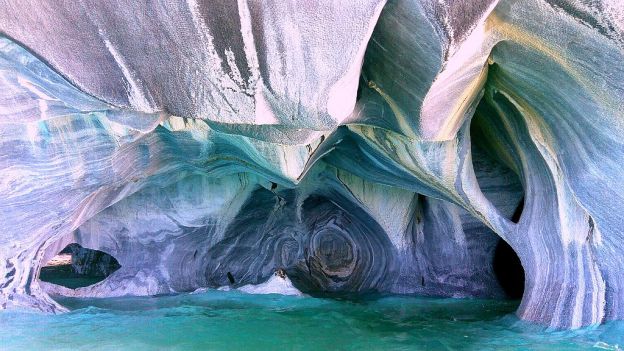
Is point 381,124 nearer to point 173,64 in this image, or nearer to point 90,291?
point 173,64

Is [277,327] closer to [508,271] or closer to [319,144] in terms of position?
[319,144]

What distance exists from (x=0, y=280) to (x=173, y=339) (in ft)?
4.12

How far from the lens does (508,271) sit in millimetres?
4793

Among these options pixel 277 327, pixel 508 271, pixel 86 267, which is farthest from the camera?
pixel 86 267

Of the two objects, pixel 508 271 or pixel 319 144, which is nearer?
pixel 319 144

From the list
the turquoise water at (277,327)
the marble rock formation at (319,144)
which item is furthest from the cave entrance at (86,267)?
the turquoise water at (277,327)

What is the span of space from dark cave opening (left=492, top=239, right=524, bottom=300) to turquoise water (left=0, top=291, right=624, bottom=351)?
387 millimetres

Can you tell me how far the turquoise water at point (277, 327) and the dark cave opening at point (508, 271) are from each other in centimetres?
39

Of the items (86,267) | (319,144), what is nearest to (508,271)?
(319,144)

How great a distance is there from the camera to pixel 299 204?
202 inches

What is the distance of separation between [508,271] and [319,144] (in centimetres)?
228

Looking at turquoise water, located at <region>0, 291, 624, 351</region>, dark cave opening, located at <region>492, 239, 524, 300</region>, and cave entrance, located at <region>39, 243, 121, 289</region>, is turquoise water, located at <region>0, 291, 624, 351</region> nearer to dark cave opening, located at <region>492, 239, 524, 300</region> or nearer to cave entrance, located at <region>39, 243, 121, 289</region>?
dark cave opening, located at <region>492, 239, 524, 300</region>

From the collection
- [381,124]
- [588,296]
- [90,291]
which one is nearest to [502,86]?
[381,124]

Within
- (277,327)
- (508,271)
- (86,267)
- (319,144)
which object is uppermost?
(319,144)
